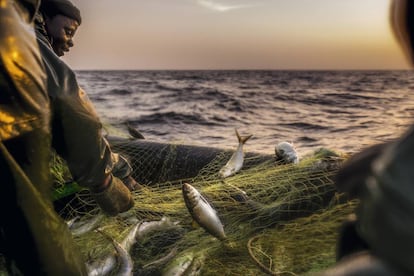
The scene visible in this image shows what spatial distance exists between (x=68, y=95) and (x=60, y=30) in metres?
1.06

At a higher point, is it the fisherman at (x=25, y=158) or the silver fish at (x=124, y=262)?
the fisherman at (x=25, y=158)

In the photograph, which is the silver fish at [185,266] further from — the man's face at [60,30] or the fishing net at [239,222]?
the man's face at [60,30]

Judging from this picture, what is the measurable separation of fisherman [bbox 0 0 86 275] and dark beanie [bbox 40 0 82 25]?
1.21 metres

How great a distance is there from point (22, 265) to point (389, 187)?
217cm

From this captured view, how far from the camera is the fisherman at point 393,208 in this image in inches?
46.9

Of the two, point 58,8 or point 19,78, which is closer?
point 19,78

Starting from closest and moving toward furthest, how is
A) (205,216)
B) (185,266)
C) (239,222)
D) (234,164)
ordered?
(185,266) < (205,216) < (239,222) < (234,164)

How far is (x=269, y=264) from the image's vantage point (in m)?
4.80

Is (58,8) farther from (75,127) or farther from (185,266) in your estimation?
(185,266)

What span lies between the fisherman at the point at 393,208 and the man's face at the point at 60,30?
10.0 feet

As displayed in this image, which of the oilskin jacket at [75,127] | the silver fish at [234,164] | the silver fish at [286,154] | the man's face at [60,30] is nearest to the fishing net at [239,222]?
the silver fish at [234,164]

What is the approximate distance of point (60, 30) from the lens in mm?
4117

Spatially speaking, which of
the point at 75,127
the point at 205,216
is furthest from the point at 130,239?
the point at 75,127

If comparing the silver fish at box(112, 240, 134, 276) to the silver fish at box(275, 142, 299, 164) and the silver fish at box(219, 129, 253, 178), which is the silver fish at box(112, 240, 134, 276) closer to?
the silver fish at box(219, 129, 253, 178)
